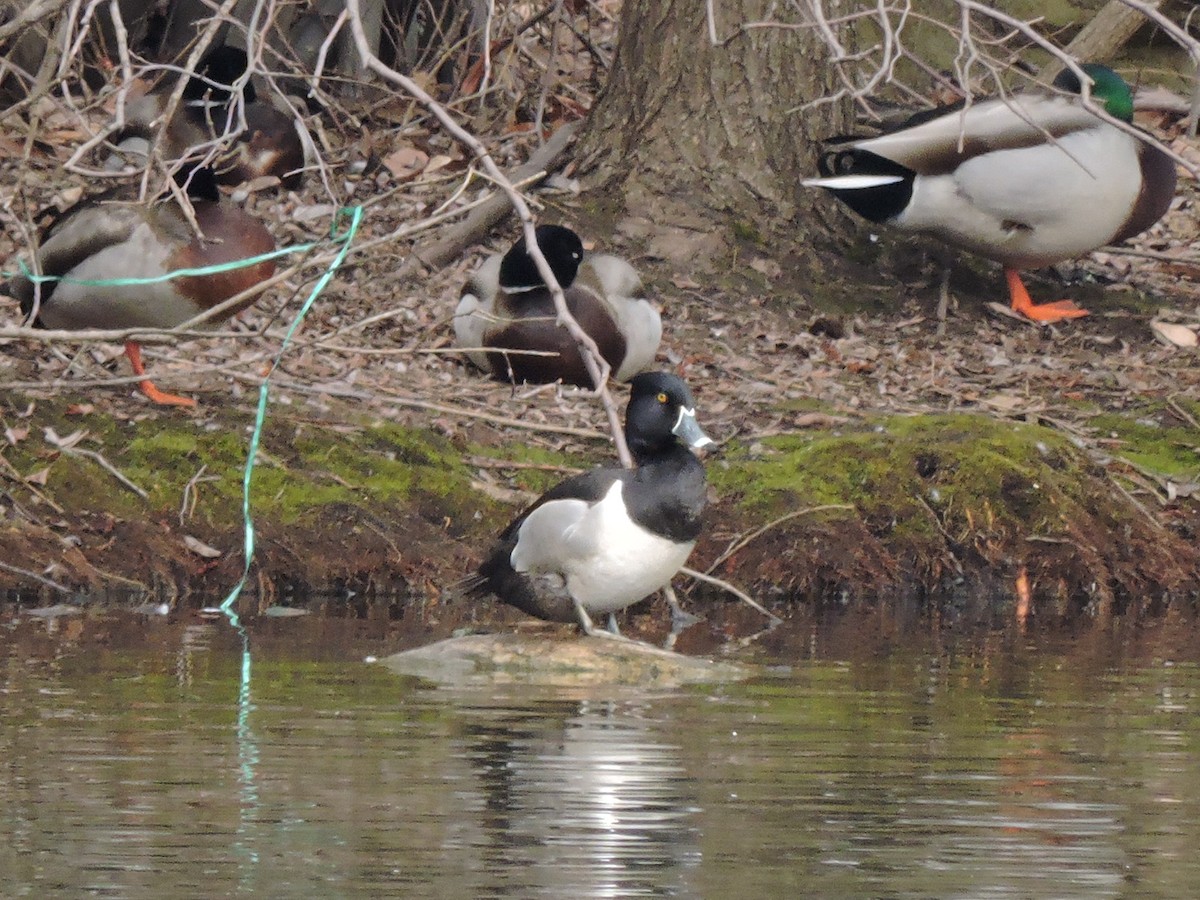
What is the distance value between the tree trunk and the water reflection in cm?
575

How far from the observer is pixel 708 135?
11156 millimetres

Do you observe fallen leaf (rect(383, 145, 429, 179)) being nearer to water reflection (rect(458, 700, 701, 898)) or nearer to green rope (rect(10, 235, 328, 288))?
green rope (rect(10, 235, 328, 288))

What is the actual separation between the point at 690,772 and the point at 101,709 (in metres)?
1.55

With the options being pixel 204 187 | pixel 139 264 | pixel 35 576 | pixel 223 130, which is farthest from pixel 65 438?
pixel 223 130

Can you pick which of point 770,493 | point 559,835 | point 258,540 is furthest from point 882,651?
point 559,835

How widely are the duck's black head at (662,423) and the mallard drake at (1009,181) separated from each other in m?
4.32

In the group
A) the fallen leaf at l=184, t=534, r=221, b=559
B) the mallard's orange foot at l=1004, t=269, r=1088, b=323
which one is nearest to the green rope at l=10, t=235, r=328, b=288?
the fallen leaf at l=184, t=534, r=221, b=559

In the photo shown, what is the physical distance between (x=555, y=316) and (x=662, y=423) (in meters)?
3.14

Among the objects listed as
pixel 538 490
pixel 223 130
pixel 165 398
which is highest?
pixel 223 130

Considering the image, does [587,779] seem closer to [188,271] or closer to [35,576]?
[188,271]

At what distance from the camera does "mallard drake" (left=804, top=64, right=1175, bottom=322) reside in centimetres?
1062

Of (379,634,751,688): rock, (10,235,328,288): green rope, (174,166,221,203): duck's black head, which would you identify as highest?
(174,166,221,203): duck's black head

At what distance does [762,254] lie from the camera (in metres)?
11.1

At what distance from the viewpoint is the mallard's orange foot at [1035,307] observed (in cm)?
1117
